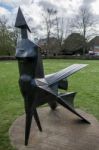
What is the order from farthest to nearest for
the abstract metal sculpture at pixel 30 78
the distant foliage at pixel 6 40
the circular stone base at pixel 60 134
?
1. the distant foliage at pixel 6 40
2. the circular stone base at pixel 60 134
3. the abstract metal sculpture at pixel 30 78

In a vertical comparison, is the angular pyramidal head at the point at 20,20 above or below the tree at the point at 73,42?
above

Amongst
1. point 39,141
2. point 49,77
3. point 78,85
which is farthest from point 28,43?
point 78,85

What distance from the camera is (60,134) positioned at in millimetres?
6301

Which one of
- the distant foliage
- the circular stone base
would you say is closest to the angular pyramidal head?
the circular stone base

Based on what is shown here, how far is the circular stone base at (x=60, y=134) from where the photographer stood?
225 inches

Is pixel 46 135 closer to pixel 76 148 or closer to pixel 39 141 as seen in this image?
pixel 39 141

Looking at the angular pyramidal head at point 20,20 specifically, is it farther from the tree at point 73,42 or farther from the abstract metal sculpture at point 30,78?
the tree at point 73,42

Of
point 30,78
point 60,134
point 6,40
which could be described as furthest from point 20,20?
point 6,40

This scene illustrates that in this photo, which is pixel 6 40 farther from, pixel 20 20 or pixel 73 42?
pixel 20 20

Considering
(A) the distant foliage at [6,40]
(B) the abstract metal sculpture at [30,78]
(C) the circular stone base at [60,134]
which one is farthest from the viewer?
(A) the distant foliage at [6,40]

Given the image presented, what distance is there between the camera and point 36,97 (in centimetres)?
Result: 582

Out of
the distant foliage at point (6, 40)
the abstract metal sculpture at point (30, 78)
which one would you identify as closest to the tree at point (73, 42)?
the distant foliage at point (6, 40)

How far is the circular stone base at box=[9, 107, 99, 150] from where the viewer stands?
18.8 ft

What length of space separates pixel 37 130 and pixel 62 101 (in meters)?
0.92
